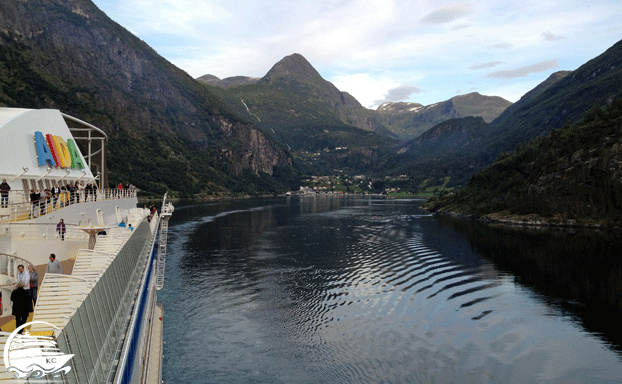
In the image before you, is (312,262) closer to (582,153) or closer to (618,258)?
(618,258)

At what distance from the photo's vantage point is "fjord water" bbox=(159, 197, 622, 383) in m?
23.5

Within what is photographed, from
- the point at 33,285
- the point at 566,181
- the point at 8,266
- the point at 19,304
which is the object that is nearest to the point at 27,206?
the point at 8,266

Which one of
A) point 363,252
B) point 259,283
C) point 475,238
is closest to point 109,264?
point 259,283

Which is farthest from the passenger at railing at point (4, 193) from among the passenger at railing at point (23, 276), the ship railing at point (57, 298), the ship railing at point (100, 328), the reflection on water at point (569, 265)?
the reflection on water at point (569, 265)

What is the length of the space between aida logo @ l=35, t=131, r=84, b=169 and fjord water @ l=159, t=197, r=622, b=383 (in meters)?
14.1

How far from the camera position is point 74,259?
75.4 feet

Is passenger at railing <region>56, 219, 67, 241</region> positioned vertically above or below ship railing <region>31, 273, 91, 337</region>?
above

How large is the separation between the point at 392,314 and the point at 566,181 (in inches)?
3344

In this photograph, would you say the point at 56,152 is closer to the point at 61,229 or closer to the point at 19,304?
the point at 61,229

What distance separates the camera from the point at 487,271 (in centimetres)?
4900

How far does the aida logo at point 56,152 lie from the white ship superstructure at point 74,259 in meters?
0.09

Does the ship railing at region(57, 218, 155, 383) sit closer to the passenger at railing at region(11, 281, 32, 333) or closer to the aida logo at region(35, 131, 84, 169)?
the passenger at railing at region(11, 281, 32, 333)

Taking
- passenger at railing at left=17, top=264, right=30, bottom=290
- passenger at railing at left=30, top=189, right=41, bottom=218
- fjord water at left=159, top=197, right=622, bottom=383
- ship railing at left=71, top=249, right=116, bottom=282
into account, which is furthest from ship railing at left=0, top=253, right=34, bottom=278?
fjord water at left=159, top=197, right=622, bottom=383

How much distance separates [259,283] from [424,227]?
5944 cm
